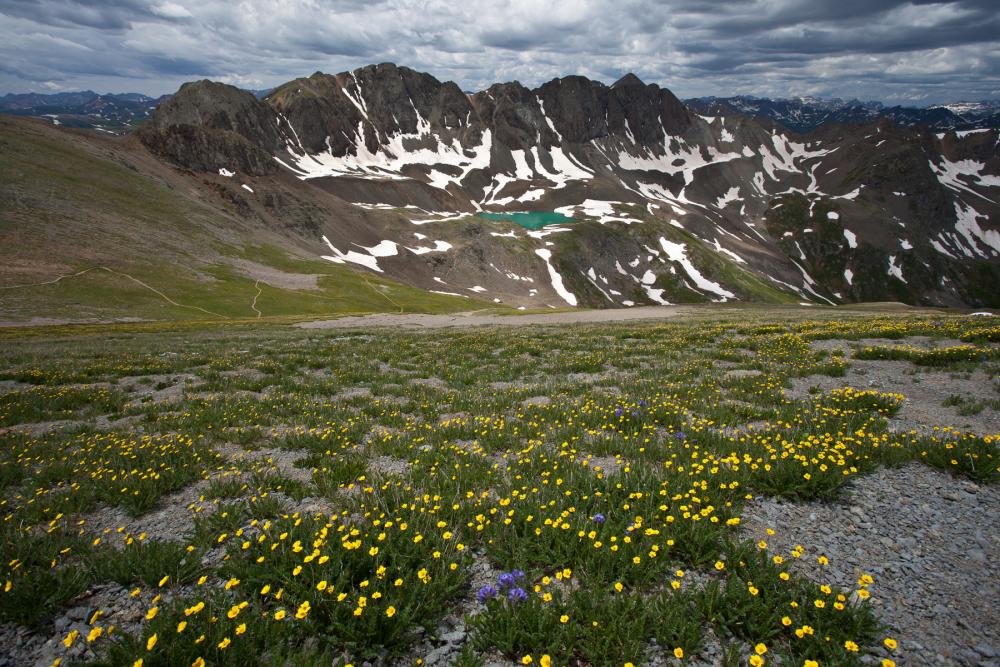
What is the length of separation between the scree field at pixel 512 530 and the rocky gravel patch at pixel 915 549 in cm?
3

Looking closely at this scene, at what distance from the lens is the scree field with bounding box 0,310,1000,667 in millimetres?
4555

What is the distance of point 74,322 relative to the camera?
66250mm

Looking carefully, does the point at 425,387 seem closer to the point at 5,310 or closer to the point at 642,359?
the point at 642,359

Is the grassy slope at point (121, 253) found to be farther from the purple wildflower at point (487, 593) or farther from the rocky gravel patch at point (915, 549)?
the rocky gravel patch at point (915, 549)

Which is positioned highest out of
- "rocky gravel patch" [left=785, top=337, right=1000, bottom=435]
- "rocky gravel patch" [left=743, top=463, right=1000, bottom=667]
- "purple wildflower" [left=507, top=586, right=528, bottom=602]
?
"rocky gravel patch" [left=785, top=337, right=1000, bottom=435]

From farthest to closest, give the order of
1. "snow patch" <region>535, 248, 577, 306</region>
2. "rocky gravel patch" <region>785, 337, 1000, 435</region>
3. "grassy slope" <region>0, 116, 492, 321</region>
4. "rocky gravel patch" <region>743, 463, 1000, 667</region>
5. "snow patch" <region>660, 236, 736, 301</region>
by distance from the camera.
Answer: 1. "snow patch" <region>660, 236, 736, 301</region>
2. "snow patch" <region>535, 248, 577, 306</region>
3. "grassy slope" <region>0, 116, 492, 321</region>
4. "rocky gravel patch" <region>785, 337, 1000, 435</region>
5. "rocky gravel patch" <region>743, 463, 1000, 667</region>

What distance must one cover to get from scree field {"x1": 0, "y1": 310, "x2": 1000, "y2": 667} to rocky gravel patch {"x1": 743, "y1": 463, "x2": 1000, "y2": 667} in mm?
31

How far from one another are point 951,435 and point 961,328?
664 inches

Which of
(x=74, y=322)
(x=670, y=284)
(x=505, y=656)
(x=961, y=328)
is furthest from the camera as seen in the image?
(x=670, y=284)

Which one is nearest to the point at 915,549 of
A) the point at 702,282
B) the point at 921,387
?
the point at 921,387

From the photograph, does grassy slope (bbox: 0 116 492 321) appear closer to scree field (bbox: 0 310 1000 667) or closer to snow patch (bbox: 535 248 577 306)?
snow patch (bbox: 535 248 577 306)

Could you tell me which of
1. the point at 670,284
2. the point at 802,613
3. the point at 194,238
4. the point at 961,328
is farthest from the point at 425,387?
the point at 670,284

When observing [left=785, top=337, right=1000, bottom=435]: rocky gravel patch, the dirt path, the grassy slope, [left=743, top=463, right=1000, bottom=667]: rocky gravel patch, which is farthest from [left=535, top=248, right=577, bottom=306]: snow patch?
[left=743, top=463, right=1000, bottom=667]: rocky gravel patch

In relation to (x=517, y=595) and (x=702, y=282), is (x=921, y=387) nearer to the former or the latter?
(x=517, y=595)
